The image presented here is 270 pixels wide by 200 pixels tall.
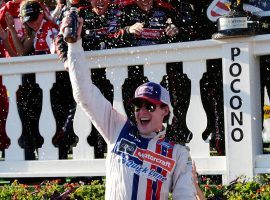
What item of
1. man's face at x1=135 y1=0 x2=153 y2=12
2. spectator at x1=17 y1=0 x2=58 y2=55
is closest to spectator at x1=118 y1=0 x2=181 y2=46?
man's face at x1=135 y1=0 x2=153 y2=12

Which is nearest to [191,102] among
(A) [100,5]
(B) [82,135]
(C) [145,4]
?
(B) [82,135]

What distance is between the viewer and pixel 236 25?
21.8ft

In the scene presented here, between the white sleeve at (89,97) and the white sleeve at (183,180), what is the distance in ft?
1.42

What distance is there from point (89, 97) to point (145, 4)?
326cm

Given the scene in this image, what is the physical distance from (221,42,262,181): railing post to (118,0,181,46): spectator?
974mm

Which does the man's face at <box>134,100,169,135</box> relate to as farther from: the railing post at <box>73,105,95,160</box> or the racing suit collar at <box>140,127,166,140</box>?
the railing post at <box>73,105,95,160</box>

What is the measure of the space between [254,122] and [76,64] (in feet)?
7.98

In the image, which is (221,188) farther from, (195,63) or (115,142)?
(115,142)

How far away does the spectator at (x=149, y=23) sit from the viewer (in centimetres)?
764

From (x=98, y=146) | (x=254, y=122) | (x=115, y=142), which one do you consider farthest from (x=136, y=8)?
(x=115, y=142)

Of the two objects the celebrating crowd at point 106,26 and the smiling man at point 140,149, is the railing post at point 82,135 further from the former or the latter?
the smiling man at point 140,149

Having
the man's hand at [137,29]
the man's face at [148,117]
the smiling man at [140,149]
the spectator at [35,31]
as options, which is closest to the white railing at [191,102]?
the man's hand at [137,29]

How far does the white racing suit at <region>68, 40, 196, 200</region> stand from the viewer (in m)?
4.72

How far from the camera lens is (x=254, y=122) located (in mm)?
6738
